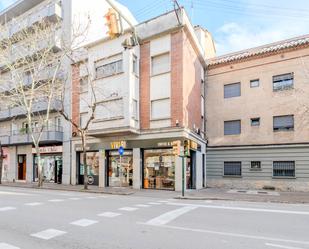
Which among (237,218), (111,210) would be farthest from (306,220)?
(111,210)

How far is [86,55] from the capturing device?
24.9 metres

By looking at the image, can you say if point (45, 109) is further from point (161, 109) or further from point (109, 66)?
point (161, 109)

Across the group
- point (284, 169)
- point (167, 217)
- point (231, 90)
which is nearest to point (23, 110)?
point (231, 90)

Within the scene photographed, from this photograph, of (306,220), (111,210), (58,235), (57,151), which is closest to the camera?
(58,235)

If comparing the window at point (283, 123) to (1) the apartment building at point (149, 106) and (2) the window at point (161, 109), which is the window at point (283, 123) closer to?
(1) the apartment building at point (149, 106)

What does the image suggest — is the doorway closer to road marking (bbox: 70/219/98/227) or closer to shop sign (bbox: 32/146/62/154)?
shop sign (bbox: 32/146/62/154)

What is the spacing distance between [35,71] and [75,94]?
3.79 m

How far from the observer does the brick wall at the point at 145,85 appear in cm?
2116

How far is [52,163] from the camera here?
2744cm

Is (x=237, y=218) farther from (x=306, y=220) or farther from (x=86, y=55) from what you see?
(x=86, y=55)

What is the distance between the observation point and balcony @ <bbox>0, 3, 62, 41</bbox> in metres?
27.3

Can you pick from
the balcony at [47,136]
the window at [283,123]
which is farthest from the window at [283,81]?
the balcony at [47,136]

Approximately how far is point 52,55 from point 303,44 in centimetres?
1953

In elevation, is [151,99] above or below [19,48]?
below
